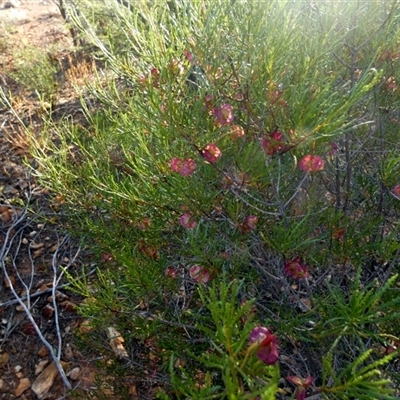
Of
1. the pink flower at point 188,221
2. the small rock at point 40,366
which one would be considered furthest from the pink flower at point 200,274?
the small rock at point 40,366

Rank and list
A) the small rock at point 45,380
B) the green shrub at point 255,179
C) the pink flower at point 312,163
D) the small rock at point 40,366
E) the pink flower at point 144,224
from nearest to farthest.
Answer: the green shrub at point 255,179 < the pink flower at point 312,163 < the pink flower at point 144,224 < the small rock at point 45,380 < the small rock at point 40,366

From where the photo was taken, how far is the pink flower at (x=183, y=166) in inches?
51.9

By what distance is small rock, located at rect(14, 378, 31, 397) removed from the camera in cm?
245

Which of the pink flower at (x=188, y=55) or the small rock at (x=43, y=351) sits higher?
the pink flower at (x=188, y=55)

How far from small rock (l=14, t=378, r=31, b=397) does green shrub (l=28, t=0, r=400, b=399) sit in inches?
31.3

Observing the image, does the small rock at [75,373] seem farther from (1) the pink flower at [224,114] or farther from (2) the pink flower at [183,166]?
(1) the pink flower at [224,114]

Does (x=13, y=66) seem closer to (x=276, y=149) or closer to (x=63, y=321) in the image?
(x=63, y=321)

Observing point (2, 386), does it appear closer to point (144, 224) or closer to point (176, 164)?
point (144, 224)

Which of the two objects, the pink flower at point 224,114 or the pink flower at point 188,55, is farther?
the pink flower at point 188,55

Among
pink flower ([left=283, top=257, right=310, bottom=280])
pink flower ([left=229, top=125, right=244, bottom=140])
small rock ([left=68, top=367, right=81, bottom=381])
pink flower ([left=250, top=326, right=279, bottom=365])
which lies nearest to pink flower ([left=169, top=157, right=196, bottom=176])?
pink flower ([left=229, top=125, right=244, bottom=140])

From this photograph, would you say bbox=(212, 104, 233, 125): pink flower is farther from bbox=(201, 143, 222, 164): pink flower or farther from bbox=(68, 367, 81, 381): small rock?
bbox=(68, 367, 81, 381): small rock

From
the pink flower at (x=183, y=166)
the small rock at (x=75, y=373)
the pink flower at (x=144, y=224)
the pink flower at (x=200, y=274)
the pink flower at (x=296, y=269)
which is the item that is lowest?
the small rock at (x=75, y=373)

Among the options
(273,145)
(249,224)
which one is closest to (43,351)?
(249,224)

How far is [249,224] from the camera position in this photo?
4.75ft
